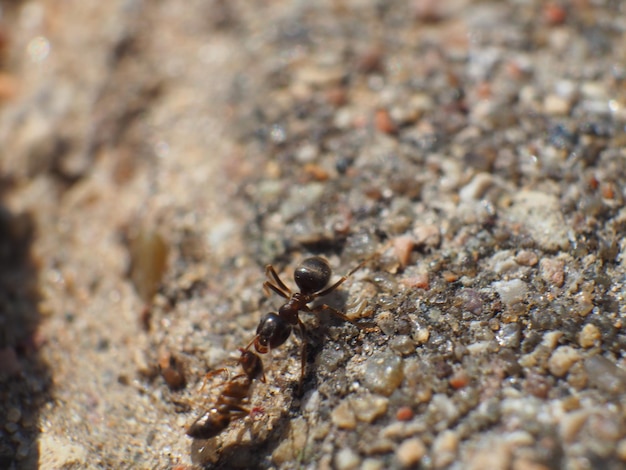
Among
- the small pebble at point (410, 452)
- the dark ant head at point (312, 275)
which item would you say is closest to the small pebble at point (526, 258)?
the dark ant head at point (312, 275)

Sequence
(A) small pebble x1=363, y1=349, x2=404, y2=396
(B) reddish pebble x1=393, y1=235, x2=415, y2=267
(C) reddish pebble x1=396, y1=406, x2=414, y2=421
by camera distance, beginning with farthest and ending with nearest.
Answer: (B) reddish pebble x1=393, y1=235, x2=415, y2=267 → (A) small pebble x1=363, y1=349, x2=404, y2=396 → (C) reddish pebble x1=396, y1=406, x2=414, y2=421

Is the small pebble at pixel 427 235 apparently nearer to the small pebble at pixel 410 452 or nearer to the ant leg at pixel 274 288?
the ant leg at pixel 274 288

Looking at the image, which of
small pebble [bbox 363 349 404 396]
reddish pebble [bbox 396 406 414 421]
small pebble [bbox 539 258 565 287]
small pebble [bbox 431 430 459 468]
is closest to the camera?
small pebble [bbox 431 430 459 468]

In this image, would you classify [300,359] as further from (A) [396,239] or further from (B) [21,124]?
(B) [21,124]

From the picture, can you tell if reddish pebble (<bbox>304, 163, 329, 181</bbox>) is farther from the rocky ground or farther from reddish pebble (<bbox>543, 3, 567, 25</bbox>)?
reddish pebble (<bbox>543, 3, 567, 25</bbox>)

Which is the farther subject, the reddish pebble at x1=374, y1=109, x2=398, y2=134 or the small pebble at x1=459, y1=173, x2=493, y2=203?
the reddish pebble at x1=374, y1=109, x2=398, y2=134

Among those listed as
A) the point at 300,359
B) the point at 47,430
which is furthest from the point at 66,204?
the point at 300,359

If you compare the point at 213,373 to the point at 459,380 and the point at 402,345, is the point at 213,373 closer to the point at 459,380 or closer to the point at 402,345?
the point at 402,345

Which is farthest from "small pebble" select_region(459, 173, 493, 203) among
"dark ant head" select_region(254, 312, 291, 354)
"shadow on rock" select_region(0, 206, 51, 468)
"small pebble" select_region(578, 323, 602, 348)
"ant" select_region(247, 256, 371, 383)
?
"shadow on rock" select_region(0, 206, 51, 468)
